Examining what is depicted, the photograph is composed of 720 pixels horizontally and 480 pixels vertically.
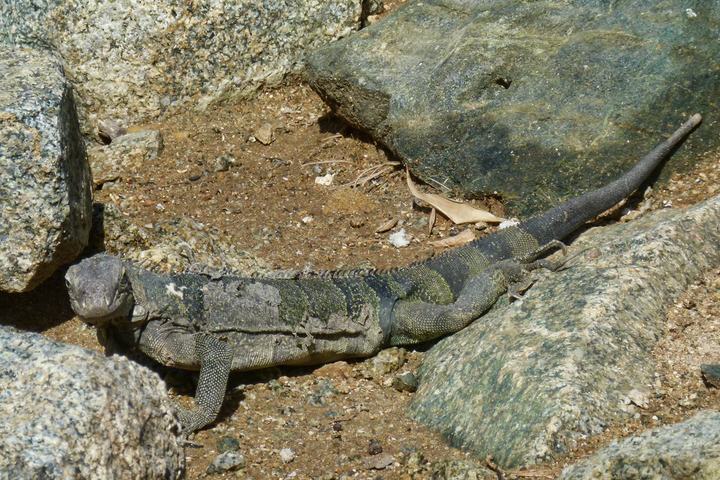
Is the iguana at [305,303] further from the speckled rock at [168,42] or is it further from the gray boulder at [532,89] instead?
the speckled rock at [168,42]

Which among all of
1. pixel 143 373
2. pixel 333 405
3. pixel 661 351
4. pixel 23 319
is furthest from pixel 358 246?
pixel 143 373

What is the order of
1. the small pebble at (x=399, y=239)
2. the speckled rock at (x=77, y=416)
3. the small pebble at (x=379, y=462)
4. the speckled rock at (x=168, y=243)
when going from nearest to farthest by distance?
the speckled rock at (x=77, y=416) → the small pebble at (x=379, y=462) → the speckled rock at (x=168, y=243) → the small pebble at (x=399, y=239)

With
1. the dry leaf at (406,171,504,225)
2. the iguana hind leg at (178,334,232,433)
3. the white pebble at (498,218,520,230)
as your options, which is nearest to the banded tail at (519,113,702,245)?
the white pebble at (498,218,520,230)

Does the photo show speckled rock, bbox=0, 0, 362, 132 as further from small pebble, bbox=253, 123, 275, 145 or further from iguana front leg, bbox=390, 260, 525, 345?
iguana front leg, bbox=390, 260, 525, 345

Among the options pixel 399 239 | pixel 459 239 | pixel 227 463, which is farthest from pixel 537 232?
pixel 227 463

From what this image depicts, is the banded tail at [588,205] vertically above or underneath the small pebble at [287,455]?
above

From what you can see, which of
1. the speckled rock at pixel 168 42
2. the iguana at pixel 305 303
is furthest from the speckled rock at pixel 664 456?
the speckled rock at pixel 168 42

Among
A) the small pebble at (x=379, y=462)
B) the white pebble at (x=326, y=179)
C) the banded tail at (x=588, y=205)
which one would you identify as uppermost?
the banded tail at (x=588, y=205)

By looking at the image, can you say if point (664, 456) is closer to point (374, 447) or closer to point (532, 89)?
point (374, 447)
